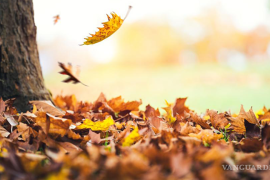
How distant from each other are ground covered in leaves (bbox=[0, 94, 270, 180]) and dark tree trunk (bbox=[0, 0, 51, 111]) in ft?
0.54

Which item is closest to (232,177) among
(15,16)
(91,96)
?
(15,16)

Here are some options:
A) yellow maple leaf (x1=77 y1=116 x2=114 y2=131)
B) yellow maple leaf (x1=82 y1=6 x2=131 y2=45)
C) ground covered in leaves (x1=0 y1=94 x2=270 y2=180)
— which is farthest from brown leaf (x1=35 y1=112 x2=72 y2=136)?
yellow maple leaf (x1=82 y1=6 x2=131 y2=45)

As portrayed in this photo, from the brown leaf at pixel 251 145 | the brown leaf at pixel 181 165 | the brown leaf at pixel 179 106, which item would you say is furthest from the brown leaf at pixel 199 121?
the brown leaf at pixel 181 165

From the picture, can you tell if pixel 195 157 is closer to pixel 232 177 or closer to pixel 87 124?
pixel 232 177

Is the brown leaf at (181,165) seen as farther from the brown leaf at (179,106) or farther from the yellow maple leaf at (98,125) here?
the brown leaf at (179,106)

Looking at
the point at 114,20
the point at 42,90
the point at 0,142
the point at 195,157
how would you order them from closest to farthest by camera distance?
the point at 195,157 → the point at 0,142 → the point at 114,20 → the point at 42,90

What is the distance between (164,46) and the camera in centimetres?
1074

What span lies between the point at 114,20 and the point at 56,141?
0.65 m

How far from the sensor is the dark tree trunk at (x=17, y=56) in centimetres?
190

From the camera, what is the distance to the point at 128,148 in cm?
113

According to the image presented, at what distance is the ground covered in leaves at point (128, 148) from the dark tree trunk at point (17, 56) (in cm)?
17

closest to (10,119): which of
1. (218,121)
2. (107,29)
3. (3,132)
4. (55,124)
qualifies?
(3,132)

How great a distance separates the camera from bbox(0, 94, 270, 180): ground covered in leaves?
0.80 metres

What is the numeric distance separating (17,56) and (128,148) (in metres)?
1.20
